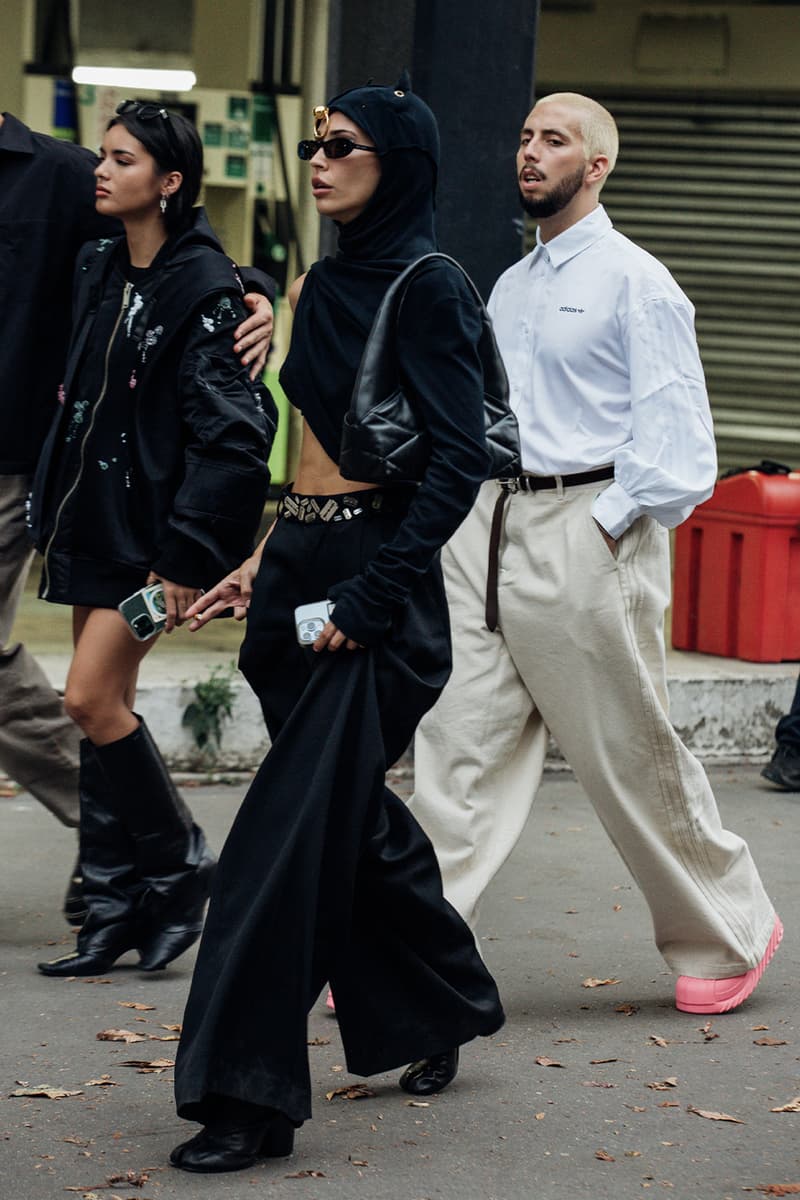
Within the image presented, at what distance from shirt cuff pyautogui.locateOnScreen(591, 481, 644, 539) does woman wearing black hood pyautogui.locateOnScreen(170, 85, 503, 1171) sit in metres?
0.69

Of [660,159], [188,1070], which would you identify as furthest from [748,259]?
[188,1070]

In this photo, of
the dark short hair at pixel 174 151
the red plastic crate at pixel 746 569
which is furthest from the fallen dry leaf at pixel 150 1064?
the red plastic crate at pixel 746 569

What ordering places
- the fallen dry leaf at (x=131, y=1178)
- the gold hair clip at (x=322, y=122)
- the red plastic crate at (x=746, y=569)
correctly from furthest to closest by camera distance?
1. the red plastic crate at (x=746, y=569)
2. the gold hair clip at (x=322, y=122)
3. the fallen dry leaf at (x=131, y=1178)

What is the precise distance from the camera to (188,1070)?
3.65 m

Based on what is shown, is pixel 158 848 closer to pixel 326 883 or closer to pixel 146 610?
pixel 146 610

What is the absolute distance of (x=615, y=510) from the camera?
15.0 feet

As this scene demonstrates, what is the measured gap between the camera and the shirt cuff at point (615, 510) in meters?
4.57

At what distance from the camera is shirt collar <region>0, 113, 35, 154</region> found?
5.12 m

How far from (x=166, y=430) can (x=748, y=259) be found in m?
8.45

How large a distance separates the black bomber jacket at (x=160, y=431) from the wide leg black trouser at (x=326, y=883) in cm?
60

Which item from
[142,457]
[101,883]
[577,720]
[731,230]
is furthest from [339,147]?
[731,230]

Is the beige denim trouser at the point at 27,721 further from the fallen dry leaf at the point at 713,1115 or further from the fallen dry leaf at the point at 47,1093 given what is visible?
the fallen dry leaf at the point at 713,1115

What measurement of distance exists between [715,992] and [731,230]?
331 inches

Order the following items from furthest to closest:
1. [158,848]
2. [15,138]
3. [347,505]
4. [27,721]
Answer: [27,721] → [15,138] → [158,848] → [347,505]
